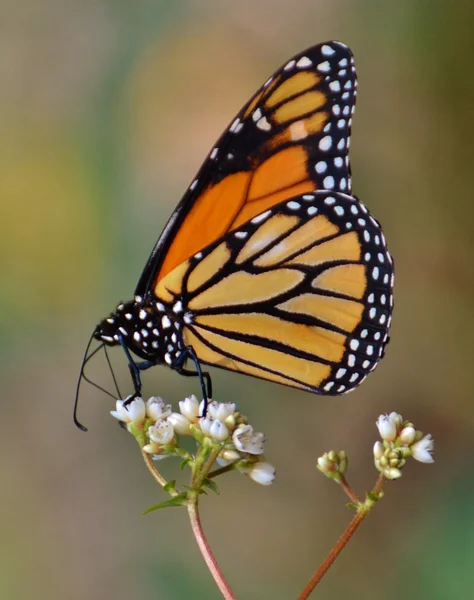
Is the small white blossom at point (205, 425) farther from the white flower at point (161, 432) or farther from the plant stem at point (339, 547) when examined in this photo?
the plant stem at point (339, 547)

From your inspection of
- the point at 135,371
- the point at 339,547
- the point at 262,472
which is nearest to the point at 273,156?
the point at 135,371

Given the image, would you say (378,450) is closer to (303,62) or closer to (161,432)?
(161,432)

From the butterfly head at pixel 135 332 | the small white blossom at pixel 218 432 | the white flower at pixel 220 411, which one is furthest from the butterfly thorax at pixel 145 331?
the small white blossom at pixel 218 432

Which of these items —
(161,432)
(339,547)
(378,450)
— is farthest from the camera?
(161,432)

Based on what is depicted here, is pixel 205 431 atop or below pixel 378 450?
atop

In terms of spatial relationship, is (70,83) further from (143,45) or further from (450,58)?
(450,58)

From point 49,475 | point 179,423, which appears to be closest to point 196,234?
point 179,423

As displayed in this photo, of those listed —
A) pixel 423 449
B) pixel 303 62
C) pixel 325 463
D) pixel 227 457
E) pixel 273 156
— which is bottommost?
pixel 423 449

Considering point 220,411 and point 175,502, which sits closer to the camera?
point 175,502
